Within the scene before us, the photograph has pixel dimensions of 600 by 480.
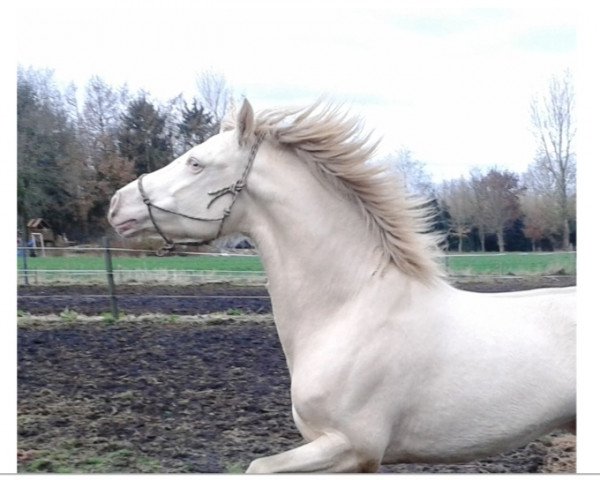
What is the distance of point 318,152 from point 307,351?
68 cm

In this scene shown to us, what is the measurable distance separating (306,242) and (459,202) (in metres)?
2.43

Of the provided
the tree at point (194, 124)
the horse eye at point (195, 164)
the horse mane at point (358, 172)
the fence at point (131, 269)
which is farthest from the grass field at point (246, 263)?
the tree at point (194, 124)

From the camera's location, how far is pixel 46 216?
6.91m

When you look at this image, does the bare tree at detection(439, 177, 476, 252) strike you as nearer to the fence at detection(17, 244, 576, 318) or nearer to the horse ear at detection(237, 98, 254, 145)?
the fence at detection(17, 244, 576, 318)

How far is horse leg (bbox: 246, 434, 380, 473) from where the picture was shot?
8.30 ft

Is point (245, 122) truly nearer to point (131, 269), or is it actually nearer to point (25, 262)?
point (25, 262)

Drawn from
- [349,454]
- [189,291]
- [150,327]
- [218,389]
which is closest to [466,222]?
[218,389]

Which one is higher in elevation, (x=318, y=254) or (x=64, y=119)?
(x=64, y=119)

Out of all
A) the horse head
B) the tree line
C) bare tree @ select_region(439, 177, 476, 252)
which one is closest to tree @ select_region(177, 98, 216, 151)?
the tree line

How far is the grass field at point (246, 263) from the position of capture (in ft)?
18.6

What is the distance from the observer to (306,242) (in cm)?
274

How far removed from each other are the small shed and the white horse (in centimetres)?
428

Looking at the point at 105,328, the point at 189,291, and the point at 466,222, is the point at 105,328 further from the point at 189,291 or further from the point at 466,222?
the point at 466,222

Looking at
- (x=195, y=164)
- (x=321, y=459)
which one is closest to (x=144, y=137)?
(x=195, y=164)
